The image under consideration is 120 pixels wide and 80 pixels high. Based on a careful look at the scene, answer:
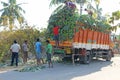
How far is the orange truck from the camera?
21312 millimetres

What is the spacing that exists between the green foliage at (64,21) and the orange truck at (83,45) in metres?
0.45

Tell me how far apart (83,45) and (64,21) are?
218cm

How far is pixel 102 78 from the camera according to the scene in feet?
49.2

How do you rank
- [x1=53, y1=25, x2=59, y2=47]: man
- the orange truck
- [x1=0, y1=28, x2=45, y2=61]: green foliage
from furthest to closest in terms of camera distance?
[x1=0, y1=28, x2=45, y2=61]: green foliage
[x1=53, y1=25, x2=59, y2=47]: man
the orange truck

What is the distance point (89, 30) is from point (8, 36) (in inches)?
241

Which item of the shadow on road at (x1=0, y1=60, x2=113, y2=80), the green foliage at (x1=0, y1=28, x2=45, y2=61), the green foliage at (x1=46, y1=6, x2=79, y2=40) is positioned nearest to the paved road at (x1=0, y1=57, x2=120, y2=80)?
the shadow on road at (x1=0, y1=60, x2=113, y2=80)

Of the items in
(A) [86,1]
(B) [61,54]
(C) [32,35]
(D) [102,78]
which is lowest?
(D) [102,78]

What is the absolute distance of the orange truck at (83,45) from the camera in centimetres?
Answer: 2131

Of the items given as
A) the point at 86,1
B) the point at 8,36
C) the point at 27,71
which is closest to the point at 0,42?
the point at 8,36

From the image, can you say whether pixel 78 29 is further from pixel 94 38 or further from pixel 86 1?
pixel 86 1

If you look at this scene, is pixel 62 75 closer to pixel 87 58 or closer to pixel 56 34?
pixel 56 34

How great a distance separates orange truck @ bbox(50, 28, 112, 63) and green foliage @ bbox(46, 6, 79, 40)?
1.46ft

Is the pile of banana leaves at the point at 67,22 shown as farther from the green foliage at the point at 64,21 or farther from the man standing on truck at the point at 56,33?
the man standing on truck at the point at 56,33

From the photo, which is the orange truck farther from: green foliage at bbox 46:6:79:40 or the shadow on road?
the shadow on road
